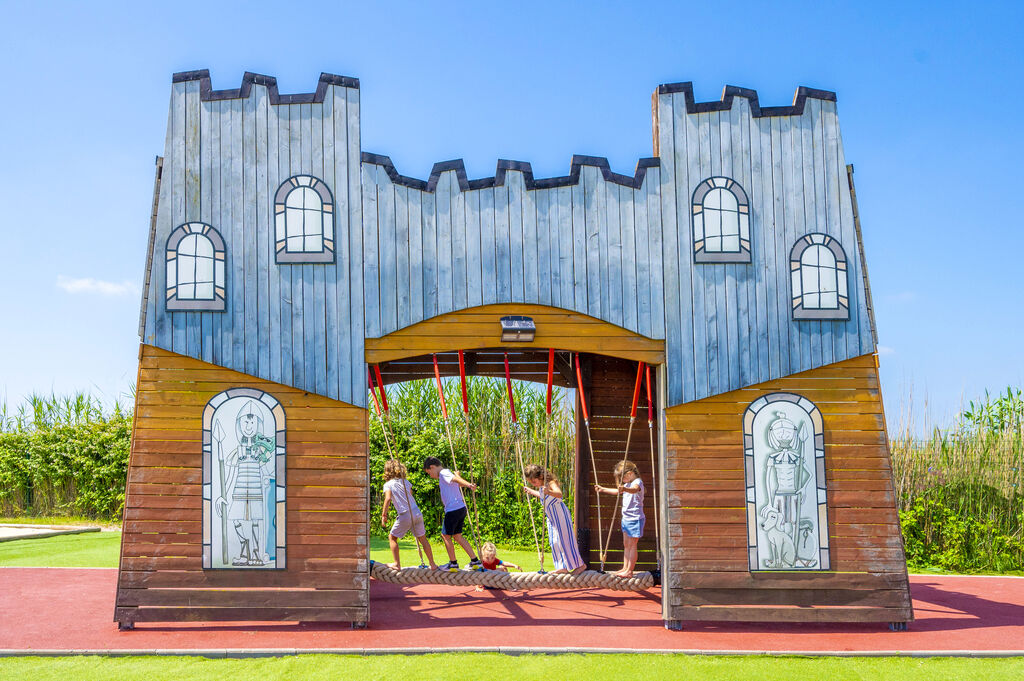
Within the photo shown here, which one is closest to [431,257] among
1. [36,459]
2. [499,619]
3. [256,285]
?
[256,285]

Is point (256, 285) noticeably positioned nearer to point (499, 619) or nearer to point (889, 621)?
point (499, 619)

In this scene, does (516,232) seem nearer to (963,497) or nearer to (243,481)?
(243,481)

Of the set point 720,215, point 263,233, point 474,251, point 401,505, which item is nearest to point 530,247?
point 474,251

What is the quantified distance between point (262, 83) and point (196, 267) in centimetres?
184

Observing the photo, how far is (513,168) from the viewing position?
7.84 meters

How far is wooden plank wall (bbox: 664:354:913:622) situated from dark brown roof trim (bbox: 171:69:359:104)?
174 inches

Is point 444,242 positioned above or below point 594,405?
above

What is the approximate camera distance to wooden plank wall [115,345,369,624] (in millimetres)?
7391

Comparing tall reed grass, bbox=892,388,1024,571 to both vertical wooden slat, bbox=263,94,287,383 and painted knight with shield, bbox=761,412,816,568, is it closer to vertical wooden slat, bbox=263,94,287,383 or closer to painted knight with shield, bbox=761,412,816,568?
painted knight with shield, bbox=761,412,816,568

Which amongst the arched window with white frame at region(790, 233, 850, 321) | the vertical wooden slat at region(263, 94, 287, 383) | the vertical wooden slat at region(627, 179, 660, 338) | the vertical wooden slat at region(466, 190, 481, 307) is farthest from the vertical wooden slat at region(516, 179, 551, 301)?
the arched window with white frame at region(790, 233, 850, 321)

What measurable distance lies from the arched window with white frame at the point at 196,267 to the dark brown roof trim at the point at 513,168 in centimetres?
161

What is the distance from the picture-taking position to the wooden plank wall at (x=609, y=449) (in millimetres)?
9625

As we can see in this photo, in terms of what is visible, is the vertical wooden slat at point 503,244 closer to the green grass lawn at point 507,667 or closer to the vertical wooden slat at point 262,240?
the vertical wooden slat at point 262,240

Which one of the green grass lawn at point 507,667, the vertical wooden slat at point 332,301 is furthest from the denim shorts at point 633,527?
the vertical wooden slat at point 332,301
